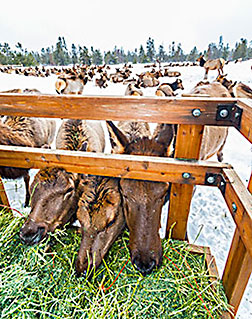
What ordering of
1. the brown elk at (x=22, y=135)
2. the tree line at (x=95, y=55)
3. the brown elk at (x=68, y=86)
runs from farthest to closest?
the tree line at (x=95, y=55)
the brown elk at (x=68, y=86)
the brown elk at (x=22, y=135)

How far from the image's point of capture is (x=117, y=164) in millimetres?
2148

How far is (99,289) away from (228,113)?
1.95m

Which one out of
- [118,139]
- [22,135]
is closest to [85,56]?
[22,135]

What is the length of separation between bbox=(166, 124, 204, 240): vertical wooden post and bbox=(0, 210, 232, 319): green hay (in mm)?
288

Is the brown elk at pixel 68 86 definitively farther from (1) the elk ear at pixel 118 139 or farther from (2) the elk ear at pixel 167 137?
(2) the elk ear at pixel 167 137

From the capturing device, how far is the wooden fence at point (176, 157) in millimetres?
1695

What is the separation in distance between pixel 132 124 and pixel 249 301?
115 inches

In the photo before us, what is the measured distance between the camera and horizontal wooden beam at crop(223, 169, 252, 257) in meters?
1.39

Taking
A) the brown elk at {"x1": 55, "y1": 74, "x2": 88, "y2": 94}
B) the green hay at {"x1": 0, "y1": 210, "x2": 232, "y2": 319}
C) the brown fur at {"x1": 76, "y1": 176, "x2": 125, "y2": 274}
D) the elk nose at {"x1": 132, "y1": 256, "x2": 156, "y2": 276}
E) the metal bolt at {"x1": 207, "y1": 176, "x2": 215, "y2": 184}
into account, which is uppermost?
the brown elk at {"x1": 55, "y1": 74, "x2": 88, "y2": 94}

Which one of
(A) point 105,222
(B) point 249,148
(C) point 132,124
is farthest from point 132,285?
(B) point 249,148

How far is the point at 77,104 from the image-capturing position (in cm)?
214

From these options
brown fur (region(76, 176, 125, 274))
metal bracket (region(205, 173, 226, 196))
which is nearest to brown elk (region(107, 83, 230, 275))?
brown fur (region(76, 176, 125, 274))

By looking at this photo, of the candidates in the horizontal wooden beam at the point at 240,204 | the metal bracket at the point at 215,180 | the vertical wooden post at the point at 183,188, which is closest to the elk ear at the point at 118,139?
the vertical wooden post at the point at 183,188

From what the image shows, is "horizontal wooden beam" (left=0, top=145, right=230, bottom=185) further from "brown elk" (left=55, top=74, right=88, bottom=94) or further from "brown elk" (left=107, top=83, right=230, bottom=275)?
"brown elk" (left=55, top=74, right=88, bottom=94)
